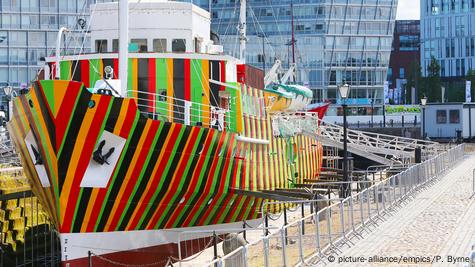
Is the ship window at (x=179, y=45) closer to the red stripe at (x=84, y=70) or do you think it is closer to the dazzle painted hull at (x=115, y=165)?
the red stripe at (x=84, y=70)

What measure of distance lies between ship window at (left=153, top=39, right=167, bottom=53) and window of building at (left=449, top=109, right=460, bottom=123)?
4327 cm

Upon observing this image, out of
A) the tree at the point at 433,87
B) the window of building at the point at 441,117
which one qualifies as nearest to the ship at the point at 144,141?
the window of building at the point at 441,117

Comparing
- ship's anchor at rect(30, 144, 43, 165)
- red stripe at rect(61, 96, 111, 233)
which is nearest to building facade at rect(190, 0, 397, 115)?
ship's anchor at rect(30, 144, 43, 165)

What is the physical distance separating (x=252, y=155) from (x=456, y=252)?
8681 millimetres

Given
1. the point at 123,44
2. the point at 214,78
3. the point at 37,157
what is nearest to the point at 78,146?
the point at 37,157

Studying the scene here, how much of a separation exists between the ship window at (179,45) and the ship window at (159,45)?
10.7 inches

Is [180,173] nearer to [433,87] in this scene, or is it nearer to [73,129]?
[73,129]

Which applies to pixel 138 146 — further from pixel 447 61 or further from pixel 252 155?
pixel 447 61

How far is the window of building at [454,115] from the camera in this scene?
64312mm

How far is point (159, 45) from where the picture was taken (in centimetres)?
2458

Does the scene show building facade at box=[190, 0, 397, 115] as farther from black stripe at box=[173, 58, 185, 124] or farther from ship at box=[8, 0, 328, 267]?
black stripe at box=[173, 58, 185, 124]

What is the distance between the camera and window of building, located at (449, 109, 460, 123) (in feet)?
211

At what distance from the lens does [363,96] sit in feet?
319

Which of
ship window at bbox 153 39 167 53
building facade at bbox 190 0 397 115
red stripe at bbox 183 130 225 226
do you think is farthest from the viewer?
building facade at bbox 190 0 397 115
